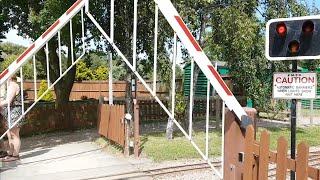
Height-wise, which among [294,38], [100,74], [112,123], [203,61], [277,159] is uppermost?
A: [100,74]

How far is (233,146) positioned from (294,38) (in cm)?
147

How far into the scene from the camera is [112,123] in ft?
35.2

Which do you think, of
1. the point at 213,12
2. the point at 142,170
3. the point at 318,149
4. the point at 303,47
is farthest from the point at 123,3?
the point at 303,47

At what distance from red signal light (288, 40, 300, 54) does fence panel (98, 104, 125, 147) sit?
552cm

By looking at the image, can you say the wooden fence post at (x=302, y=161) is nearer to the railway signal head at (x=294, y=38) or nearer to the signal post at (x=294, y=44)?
the signal post at (x=294, y=44)

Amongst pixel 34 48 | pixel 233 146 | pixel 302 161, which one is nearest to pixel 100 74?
pixel 34 48

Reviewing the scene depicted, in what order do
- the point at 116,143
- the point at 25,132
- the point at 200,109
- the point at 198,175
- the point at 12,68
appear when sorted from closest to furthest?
the point at 12,68 < the point at 198,175 < the point at 116,143 < the point at 25,132 < the point at 200,109

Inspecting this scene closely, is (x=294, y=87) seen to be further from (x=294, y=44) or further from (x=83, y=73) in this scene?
(x=83, y=73)

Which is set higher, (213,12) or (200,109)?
(213,12)

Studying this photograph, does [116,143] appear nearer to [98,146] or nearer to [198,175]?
[98,146]

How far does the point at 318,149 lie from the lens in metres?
11.4

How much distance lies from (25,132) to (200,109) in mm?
9161

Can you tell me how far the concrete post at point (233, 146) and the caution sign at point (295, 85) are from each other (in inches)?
24.1

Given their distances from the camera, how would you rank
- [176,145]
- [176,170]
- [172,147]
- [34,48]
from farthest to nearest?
[176,145] → [172,147] → [176,170] → [34,48]
